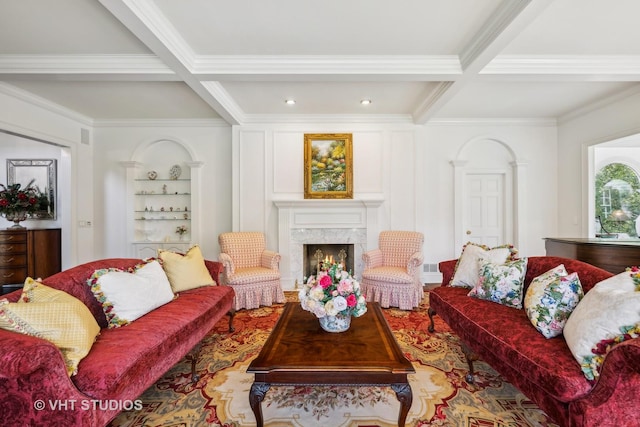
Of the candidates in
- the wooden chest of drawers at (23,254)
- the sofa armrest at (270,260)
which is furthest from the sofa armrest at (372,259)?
the wooden chest of drawers at (23,254)

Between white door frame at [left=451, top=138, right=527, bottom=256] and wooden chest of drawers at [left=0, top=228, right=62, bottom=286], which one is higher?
white door frame at [left=451, top=138, right=527, bottom=256]

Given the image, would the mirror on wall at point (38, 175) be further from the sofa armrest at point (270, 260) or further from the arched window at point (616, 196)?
the arched window at point (616, 196)

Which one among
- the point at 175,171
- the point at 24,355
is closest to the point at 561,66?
the point at 24,355

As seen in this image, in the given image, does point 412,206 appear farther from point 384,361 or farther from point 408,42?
point 384,361

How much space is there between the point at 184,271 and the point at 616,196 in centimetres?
752

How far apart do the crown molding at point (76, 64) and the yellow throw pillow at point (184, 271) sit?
188 cm

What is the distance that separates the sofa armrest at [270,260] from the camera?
13.2 feet

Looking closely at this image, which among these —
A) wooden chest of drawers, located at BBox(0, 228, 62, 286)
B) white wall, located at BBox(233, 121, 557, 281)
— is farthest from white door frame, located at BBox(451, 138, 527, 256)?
wooden chest of drawers, located at BBox(0, 228, 62, 286)

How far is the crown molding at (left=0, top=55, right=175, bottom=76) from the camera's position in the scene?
2881 mm

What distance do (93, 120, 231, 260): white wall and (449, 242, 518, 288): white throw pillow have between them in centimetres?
363

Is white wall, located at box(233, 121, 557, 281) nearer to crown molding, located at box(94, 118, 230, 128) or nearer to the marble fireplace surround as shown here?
the marble fireplace surround

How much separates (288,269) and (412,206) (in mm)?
2268

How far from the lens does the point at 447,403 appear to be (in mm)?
1941

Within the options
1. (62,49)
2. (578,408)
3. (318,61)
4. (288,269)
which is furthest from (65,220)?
(578,408)
